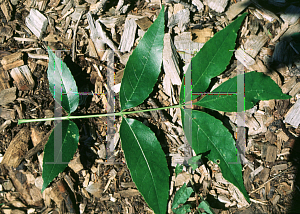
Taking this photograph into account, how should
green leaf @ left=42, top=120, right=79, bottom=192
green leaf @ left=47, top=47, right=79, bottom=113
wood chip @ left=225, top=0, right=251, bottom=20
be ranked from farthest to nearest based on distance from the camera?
1. wood chip @ left=225, top=0, right=251, bottom=20
2. green leaf @ left=47, top=47, right=79, bottom=113
3. green leaf @ left=42, top=120, right=79, bottom=192

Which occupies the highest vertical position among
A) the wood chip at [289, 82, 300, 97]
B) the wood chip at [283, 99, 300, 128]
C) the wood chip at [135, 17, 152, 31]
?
the wood chip at [135, 17, 152, 31]

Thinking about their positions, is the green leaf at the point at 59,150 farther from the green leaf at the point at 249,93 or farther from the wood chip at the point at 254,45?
the wood chip at the point at 254,45

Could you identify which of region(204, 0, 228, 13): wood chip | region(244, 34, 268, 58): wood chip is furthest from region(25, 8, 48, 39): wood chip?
region(244, 34, 268, 58): wood chip

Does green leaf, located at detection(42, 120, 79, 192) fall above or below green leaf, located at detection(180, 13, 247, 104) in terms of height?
below

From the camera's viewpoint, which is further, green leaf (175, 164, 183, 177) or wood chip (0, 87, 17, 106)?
wood chip (0, 87, 17, 106)

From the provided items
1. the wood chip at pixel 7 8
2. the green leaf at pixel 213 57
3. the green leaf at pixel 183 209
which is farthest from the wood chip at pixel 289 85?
the wood chip at pixel 7 8

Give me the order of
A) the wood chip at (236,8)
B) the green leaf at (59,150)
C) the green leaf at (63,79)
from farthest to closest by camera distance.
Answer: the wood chip at (236,8), the green leaf at (63,79), the green leaf at (59,150)

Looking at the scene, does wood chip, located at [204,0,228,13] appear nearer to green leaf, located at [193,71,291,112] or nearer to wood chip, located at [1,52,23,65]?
green leaf, located at [193,71,291,112]
